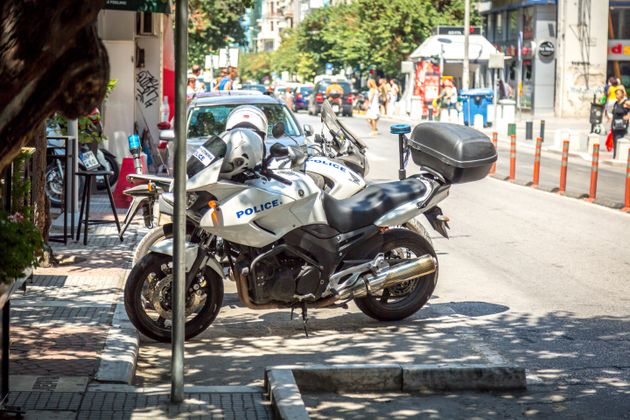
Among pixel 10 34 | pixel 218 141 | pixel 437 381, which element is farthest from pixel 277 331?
pixel 10 34

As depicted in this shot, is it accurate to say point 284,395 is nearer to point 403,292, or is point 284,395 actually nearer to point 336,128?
point 403,292

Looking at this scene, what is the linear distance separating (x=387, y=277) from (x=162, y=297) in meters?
1.75

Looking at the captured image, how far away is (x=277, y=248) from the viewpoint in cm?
864

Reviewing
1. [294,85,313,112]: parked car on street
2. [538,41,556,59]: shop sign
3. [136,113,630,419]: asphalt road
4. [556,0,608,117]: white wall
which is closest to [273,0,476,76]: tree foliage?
[294,85,313,112]: parked car on street

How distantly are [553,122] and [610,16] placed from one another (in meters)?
9.70

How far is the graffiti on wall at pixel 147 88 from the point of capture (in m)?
25.2

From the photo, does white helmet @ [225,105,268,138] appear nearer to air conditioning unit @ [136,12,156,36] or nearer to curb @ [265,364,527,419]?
curb @ [265,364,527,419]

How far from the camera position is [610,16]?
6094 centimetres

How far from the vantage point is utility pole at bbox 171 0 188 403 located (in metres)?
6.18

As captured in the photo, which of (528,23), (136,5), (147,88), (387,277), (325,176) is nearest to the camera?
(387,277)

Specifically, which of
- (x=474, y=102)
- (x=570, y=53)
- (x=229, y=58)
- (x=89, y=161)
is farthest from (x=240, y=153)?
(x=570, y=53)

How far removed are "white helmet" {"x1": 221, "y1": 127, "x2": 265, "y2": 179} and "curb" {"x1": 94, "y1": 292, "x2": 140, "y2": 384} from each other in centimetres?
137

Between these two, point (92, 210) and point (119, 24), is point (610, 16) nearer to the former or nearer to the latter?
point (119, 24)

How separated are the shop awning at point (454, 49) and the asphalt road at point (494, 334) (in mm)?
44889
